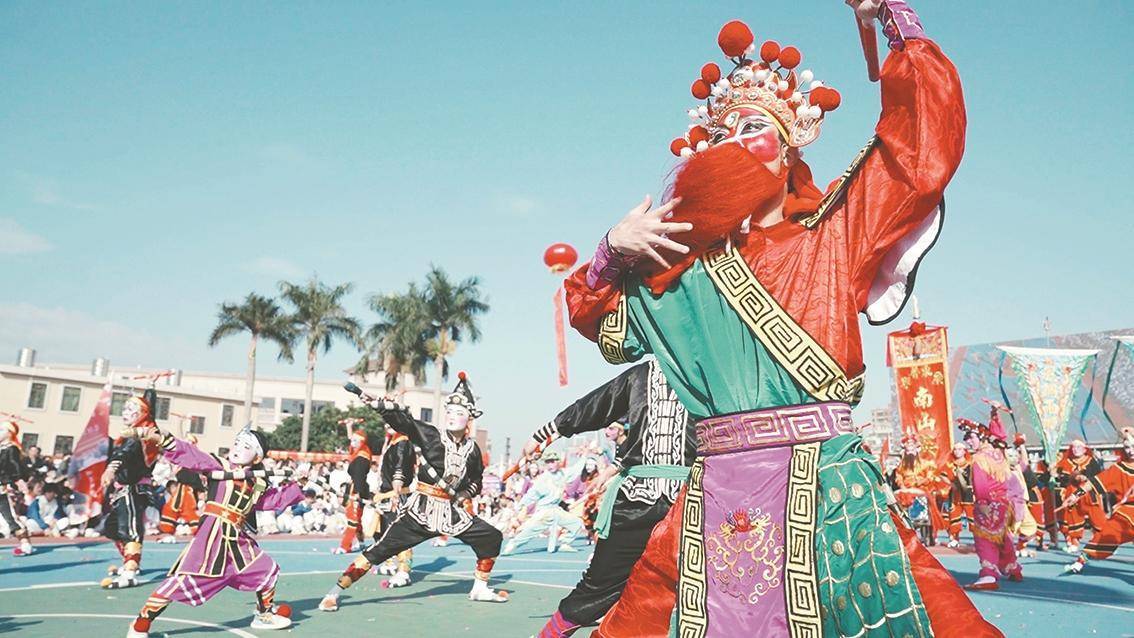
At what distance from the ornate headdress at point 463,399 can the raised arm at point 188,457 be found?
2563mm

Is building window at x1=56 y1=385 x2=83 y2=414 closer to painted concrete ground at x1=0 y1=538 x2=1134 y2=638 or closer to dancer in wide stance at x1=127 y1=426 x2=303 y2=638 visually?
painted concrete ground at x1=0 y1=538 x2=1134 y2=638

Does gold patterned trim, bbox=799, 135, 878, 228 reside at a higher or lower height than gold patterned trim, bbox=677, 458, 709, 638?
higher

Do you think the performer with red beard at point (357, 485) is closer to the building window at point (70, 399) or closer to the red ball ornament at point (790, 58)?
the red ball ornament at point (790, 58)

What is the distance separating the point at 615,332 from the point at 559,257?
1080 mm

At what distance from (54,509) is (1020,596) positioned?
62.5ft

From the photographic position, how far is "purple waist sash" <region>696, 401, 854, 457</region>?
2.23 metres

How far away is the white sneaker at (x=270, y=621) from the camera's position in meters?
6.55

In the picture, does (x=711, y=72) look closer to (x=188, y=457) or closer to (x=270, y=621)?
(x=270, y=621)

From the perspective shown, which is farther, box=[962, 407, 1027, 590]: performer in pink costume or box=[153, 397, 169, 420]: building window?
box=[153, 397, 169, 420]: building window

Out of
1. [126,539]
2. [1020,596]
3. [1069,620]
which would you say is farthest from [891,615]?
[126,539]

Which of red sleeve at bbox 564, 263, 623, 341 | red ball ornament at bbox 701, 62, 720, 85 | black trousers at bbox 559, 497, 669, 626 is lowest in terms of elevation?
black trousers at bbox 559, 497, 669, 626

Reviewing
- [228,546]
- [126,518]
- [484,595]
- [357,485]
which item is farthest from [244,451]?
[357,485]

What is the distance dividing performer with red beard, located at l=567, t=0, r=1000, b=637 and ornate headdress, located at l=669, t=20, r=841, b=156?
15cm

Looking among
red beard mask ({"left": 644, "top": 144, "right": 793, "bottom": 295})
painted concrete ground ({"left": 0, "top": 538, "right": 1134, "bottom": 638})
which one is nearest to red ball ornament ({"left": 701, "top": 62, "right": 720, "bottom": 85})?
red beard mask ({"left": 644, "top": 144, "right": 793, "bottom": 295})
